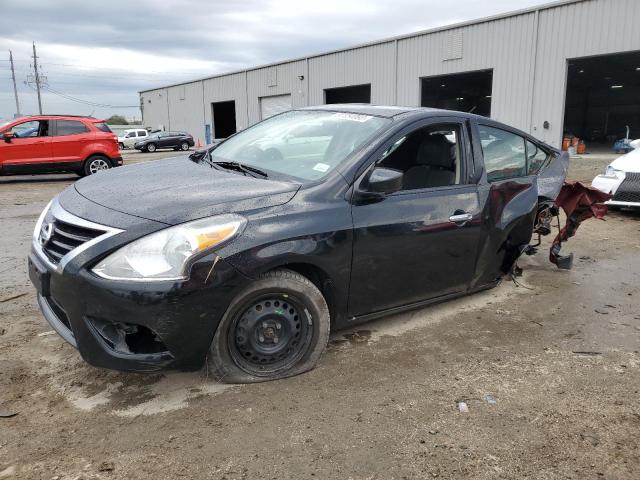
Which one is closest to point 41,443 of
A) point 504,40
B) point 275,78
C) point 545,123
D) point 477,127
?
point 477,127

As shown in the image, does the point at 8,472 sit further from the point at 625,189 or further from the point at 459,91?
the point at 459,91

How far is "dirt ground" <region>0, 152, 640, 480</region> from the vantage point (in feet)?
7.86

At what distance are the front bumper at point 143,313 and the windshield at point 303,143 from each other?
3.29ft

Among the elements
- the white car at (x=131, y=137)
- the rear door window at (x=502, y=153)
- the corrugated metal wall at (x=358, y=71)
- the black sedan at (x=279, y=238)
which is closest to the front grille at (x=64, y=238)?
the black sedan at (x=279, y=238)

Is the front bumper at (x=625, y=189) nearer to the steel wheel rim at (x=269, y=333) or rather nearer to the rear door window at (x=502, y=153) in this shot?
the rear door window at (x=502, y=153)

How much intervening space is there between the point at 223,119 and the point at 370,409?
41.2m

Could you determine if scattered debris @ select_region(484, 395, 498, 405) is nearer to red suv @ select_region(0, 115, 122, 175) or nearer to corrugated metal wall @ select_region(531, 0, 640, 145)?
red suv @ select_region(0, 115, 122, 175)

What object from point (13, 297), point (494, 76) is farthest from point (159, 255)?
point (494, 76)

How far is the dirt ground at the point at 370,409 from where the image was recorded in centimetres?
240

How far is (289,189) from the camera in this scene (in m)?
3.08

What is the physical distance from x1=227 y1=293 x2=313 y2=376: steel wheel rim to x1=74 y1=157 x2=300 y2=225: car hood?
540mm

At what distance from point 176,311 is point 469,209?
7.32 feet

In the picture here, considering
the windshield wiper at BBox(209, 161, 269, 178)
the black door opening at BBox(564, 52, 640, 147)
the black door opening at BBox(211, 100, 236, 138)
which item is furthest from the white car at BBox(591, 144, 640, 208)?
the black door opening at BBox(211, 100, 236, 138)

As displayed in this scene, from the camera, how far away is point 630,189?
25.9 ft
